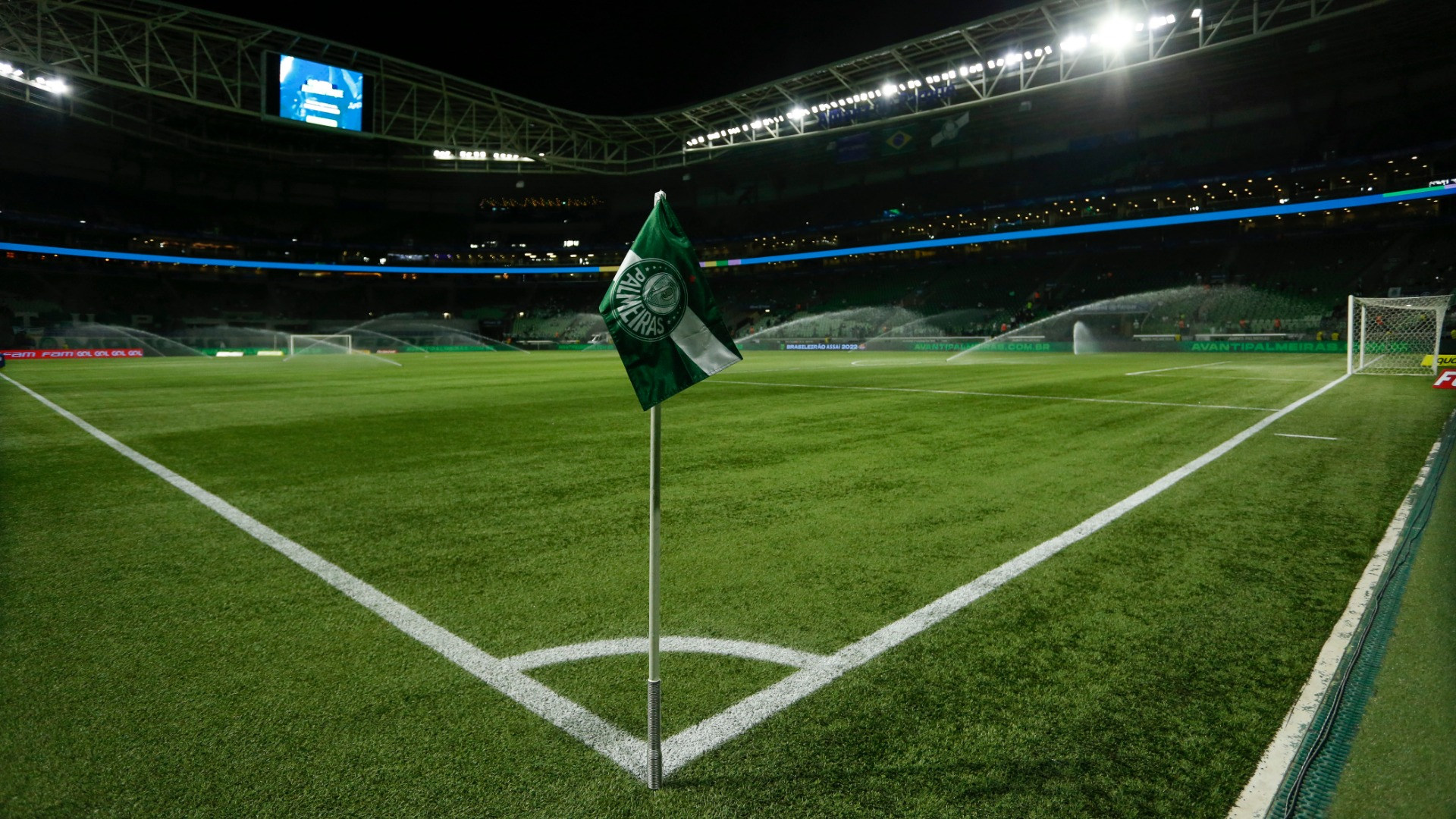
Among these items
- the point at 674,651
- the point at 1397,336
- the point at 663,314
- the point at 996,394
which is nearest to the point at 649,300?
the point at 663,314

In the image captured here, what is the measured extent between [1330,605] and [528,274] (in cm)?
7630

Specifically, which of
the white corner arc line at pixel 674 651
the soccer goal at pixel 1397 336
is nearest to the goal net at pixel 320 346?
the white corner arc line at pixel 674 651

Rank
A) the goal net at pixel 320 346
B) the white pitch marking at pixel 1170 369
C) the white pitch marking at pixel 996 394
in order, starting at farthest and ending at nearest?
the goal net at pixel 320 346 < the white pitch marking at pixel 1170 369 < the white pitch marking at pixel 996 394

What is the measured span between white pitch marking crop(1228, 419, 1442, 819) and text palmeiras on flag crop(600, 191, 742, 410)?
164 centimetres

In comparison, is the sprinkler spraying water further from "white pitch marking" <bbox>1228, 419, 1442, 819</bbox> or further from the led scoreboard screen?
"white pitch marking" <bbox>1228, 419, 1442, 819</bbox>

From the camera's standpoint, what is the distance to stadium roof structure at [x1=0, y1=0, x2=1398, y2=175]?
26.0 metres

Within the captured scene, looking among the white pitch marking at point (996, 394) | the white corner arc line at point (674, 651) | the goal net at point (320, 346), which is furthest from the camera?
the goal net at point (320, 346)

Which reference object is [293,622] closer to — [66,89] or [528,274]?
[66,89]

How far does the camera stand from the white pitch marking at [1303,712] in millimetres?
1673

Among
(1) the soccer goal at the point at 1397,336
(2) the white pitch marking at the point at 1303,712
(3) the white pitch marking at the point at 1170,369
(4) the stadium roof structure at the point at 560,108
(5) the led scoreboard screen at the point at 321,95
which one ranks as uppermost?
(4) the stadium roof structure at the point at 560,108

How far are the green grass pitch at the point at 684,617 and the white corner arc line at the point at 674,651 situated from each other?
51mm

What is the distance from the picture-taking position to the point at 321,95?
2742cm

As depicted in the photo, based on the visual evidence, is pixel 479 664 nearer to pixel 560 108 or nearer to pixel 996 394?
Answer: pixel 996 394

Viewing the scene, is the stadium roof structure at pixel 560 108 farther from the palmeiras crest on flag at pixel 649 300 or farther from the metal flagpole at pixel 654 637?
the metal flagpole at pixel 654 637
